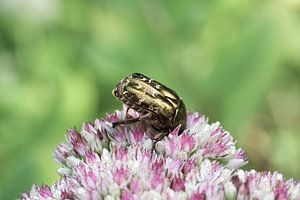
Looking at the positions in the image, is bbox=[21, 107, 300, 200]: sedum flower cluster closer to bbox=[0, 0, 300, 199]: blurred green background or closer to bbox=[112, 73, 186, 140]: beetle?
bbox=[112, 73, 186, 140]: beetle

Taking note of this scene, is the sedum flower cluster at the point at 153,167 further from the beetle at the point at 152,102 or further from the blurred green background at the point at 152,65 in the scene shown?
the blurred green background at the point at 152,65

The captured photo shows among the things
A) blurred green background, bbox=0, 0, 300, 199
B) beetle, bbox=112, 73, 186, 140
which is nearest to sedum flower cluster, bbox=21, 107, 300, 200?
beetle, bbox=112, 73, 186, 140

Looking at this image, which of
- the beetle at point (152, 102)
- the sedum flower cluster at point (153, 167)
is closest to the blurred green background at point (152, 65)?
the sedum flower cluster at point (153, 167)

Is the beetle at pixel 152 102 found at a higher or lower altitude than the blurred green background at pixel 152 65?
lower

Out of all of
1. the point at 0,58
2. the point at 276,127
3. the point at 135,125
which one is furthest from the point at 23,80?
the point at 135,125

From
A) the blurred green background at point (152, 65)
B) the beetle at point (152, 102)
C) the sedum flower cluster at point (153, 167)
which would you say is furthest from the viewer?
the blurred green background at point (152, 65)

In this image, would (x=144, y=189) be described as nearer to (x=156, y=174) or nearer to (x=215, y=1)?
(x=156, y=174)
